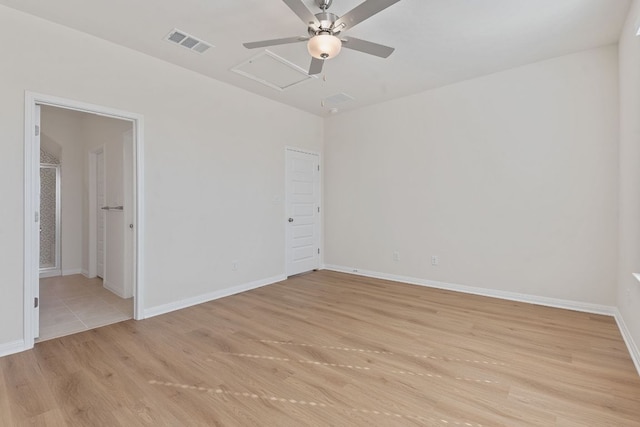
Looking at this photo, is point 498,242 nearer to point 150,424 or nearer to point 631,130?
point 631,130

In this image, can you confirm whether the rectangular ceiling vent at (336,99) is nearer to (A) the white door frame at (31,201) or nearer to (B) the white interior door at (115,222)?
(B) the white interior door at (115,222)

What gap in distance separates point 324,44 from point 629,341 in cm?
343

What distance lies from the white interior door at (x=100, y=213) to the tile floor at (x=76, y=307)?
33 cm

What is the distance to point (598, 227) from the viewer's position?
3.28 m

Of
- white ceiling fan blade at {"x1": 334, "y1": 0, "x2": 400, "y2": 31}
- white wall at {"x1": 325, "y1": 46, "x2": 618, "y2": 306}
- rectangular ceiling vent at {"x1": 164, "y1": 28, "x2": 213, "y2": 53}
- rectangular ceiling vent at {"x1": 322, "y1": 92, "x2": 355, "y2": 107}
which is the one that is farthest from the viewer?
rectangular ceiling vent at {"x1": 322, "y1": 92, "x2": 355, "y2": 107}

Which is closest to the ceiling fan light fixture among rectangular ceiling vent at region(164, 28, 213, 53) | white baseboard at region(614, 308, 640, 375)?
rectangular ceiling vent at region(164, 28, 213, 53)

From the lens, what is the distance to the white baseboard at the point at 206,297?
11.1 feet

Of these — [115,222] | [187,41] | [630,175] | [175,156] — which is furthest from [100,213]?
[630,175]

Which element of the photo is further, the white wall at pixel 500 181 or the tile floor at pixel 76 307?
the white wall at pixel 500 181

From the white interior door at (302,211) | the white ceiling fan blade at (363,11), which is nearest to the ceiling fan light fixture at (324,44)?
the white ceiling fan blade at (363,11)

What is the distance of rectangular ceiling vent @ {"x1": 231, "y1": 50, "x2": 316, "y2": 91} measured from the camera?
11.1 feet

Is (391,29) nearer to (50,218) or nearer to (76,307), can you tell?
(76,307)

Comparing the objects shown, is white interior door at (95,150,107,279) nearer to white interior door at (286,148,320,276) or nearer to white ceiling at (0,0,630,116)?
white ceiling at (0,0,630,116)

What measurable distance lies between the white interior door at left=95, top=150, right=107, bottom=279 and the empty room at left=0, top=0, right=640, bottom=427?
83mm
